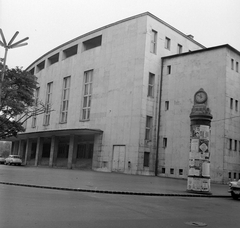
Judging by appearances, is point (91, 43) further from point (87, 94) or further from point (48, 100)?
point (48, 100)

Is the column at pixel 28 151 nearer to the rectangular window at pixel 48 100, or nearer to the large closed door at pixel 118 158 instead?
the rectangular window at pixel 48 100

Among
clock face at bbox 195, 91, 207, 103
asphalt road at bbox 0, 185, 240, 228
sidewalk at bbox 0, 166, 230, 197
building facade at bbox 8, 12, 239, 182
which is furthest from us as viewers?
building facade at bbox 8, 12, 239, 182

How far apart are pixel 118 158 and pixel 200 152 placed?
22.6 metres

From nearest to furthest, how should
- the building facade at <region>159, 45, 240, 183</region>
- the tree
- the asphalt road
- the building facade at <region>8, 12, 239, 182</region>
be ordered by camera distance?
the asphalt road, the tree, the building facade at <region>159, 45, 240, 183</region>, the building facade at <region>8, 12, 239, 182</region>

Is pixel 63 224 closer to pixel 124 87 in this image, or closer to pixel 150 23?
pixel 124 87

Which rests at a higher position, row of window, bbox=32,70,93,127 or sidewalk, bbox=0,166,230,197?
row of window, bbox=32,70,93,127

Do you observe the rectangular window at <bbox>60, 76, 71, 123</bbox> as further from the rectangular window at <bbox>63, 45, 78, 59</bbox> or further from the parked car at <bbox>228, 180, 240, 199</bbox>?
the parked car at <bbox>228, 180, 240, 199</bbox>

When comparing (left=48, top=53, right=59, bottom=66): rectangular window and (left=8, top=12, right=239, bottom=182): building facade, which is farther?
(left=48, top=53, right=59, bottom=66): rectangular window

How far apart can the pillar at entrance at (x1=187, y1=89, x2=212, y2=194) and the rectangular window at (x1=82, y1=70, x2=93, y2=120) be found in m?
29.2

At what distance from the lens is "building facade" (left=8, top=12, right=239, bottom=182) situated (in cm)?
3572

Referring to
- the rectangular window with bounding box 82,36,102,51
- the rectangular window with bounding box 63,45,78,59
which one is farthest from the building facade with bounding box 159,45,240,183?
the rectangular window with bounding box 63,45,78,59

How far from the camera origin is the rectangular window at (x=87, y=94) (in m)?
45.7

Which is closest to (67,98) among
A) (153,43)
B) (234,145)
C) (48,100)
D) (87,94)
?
(87,94)

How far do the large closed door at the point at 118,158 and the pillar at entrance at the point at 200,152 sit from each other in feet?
70.5
